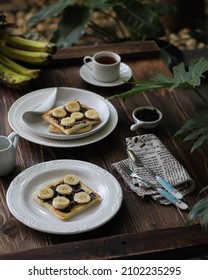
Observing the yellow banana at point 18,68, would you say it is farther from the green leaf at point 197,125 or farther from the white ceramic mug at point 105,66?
the green leaf at point 197,125

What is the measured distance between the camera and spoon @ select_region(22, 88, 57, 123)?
1.64 meters

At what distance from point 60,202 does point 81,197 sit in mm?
56

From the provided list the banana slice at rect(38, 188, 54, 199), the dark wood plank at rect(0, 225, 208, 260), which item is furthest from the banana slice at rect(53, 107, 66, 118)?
the dark wood plank at rect(0, 225, 208, 260)

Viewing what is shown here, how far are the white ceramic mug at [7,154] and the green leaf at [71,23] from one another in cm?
88

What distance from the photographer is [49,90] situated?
5.92ft

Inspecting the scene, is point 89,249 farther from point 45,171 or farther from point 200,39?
point 200,39

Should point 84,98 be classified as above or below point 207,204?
below

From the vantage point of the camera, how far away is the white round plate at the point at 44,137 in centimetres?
156

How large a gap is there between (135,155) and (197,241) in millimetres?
338

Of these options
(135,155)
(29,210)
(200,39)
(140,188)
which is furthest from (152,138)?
(200,39)

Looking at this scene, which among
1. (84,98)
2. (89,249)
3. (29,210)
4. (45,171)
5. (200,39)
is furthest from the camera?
(200,39)

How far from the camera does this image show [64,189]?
1362mm

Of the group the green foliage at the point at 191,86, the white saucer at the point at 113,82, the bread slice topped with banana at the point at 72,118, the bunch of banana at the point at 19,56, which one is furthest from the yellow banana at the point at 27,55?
the green foliage at the point at 191,86
